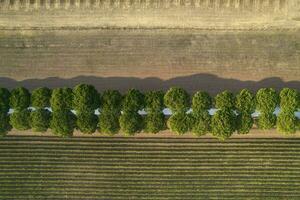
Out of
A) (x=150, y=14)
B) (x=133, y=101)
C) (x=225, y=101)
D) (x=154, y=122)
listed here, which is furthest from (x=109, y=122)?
(x=150, y=14)

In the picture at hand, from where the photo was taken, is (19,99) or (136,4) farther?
(136,4)

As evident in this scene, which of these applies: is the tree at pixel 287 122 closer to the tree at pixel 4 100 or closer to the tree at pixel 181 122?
the tree at pixel 181 122

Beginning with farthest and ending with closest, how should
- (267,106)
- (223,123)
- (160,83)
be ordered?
(160,83), (267,106), (223,123)

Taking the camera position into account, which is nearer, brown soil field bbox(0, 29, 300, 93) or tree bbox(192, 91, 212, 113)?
tree bbox(192, 91, 212, 113)

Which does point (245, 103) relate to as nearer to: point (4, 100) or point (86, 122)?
point (86, 122)

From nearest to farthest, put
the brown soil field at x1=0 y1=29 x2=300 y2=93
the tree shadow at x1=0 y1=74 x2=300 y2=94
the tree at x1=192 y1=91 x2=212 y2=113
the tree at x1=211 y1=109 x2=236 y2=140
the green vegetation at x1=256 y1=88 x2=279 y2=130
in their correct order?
the tree at x1=211 y1=109 x2=236 y2=140 < the green vegetation at x1=256 y1=88 x2=279 y2=130 < the tree at x1=192 y1=91 x2=212 y2=113 < the tree shadow at x1=0 y1=74 x2=300 y2=94 < the brown soil field at x1=0 y1=29 x2=300 y2=93

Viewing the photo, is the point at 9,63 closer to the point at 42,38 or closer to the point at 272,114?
the point at 42,38

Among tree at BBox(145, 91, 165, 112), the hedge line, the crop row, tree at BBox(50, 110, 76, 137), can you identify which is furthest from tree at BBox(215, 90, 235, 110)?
tree at BBox(50, 110, 76, 137)

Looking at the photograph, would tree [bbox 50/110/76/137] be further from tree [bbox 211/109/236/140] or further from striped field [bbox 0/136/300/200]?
tree [bbox 211/109/236/140]
